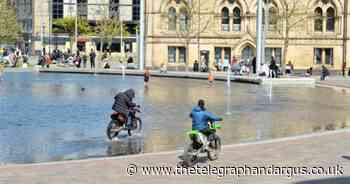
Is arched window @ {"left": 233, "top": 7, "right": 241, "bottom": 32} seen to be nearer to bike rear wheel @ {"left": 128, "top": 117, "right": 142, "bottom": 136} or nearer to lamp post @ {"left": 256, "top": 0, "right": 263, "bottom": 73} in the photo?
lamp post @ {"left": 256, "top": 0, "right": 263, "bottom": 73}

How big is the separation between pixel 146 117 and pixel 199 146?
9347 millimetres

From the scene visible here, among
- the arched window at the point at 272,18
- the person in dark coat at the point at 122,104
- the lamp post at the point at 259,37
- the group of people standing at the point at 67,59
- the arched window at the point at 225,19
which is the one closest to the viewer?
the person in dark coat at the point at 122,104

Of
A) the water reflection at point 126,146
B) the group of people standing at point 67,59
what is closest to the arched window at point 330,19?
the group of people standing at point 67,59

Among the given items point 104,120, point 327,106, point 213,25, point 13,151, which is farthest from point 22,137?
point 213,25

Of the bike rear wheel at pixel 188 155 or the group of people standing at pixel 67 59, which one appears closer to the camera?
the bike rear wheel at pixel 188 155

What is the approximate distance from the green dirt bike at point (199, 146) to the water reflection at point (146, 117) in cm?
219

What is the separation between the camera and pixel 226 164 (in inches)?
524

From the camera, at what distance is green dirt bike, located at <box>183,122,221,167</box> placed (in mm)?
13219

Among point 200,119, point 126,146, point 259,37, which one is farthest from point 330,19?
point 200,119

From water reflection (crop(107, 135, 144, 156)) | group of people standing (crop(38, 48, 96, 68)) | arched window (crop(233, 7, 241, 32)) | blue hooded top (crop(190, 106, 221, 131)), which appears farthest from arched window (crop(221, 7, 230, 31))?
blue hooded top (crop(190, 106, 221, 131))

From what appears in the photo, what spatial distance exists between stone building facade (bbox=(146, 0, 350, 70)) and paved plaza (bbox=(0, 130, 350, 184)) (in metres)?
50.4

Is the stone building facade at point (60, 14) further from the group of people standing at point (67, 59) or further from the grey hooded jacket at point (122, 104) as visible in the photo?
the grey hooded jacket at point (122, 104)

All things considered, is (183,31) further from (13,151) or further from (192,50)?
(13,151)

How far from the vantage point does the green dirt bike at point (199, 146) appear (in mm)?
13219
